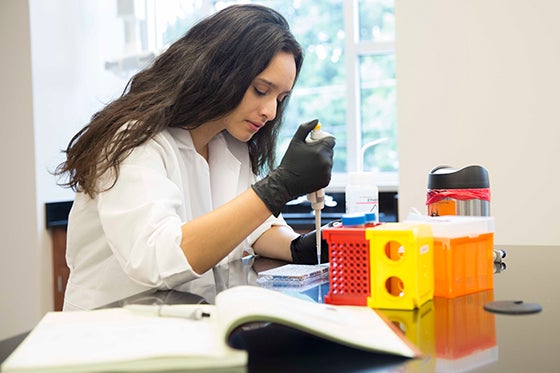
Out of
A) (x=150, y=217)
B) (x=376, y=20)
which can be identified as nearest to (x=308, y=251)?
(x=150, y=217)

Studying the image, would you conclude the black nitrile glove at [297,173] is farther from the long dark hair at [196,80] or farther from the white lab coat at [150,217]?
the long dark hair at [196,80]

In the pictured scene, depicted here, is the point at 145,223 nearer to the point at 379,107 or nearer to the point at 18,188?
the point at 18,188

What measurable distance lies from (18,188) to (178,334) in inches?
96.7

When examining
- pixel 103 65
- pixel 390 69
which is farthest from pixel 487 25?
pixel 103 65

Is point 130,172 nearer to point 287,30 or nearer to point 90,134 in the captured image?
point 90,134

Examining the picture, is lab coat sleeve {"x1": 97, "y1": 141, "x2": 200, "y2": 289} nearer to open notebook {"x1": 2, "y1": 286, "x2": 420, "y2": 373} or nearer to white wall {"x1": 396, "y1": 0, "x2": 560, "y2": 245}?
open notebook {"x1": 2, "y1": 286, "x2": 420, "y2": 373}

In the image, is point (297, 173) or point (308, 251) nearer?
point (297, 173)

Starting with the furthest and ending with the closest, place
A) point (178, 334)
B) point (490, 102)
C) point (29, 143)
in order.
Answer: point (29, 143) → point (490, 102) → point (178, 334)

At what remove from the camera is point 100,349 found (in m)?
0.65

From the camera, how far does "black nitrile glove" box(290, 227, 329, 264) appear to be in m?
1.45

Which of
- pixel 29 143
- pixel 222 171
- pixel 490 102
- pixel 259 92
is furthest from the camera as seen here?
pixel 29 143

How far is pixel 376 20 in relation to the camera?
3.06 metres

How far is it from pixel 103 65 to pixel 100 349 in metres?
2.82

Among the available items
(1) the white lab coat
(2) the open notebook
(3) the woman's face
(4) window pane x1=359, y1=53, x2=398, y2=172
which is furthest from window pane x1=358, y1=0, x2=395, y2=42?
(2) the open notebook
